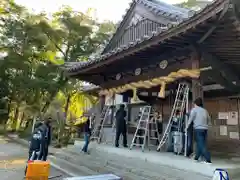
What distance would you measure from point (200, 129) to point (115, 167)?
3.13 metres

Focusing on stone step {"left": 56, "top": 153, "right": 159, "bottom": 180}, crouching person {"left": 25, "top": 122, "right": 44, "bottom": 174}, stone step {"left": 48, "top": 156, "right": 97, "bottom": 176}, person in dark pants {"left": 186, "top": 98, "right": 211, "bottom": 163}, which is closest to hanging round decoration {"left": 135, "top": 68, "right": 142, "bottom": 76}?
person in dark pants {"left": 186, "top": 98, "right": 211, "bottom": 163}

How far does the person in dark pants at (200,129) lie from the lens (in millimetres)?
5617

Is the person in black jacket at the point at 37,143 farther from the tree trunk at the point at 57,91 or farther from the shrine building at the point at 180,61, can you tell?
the tree trunk at the point at 57,91

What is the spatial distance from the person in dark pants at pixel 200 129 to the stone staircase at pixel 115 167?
21.8 inches

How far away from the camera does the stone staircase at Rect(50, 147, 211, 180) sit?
5895 millimetres

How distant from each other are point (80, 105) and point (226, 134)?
49.8 ft

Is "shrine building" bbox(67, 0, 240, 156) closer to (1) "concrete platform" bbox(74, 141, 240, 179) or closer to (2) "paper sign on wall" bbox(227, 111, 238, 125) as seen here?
(2) "paper sign on wall" bbox(227, 111, 238, 125)

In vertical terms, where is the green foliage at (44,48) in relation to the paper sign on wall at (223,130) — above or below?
above

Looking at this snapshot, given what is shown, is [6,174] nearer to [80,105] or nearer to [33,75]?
[80,105]

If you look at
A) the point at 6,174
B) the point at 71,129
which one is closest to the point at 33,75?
the point at 71,129

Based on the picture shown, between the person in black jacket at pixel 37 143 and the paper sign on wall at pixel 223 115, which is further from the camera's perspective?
the paper sign on wall at pixel 223 115

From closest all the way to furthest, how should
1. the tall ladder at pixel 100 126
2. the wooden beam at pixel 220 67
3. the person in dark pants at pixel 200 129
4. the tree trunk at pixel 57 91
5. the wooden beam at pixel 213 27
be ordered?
the wooden beam at pixel 213 27 < the person in dark pants at pixel 200 129 < the wooden beam at pixel 220 67 < the tall ladder at pixel 100 126 < the tree trunk at pixel 57 91

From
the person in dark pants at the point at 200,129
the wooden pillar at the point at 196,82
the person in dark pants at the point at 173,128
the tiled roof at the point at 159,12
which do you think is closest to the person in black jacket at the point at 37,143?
the person in dark pants at the point at 173,128

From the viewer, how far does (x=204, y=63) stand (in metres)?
6.90
